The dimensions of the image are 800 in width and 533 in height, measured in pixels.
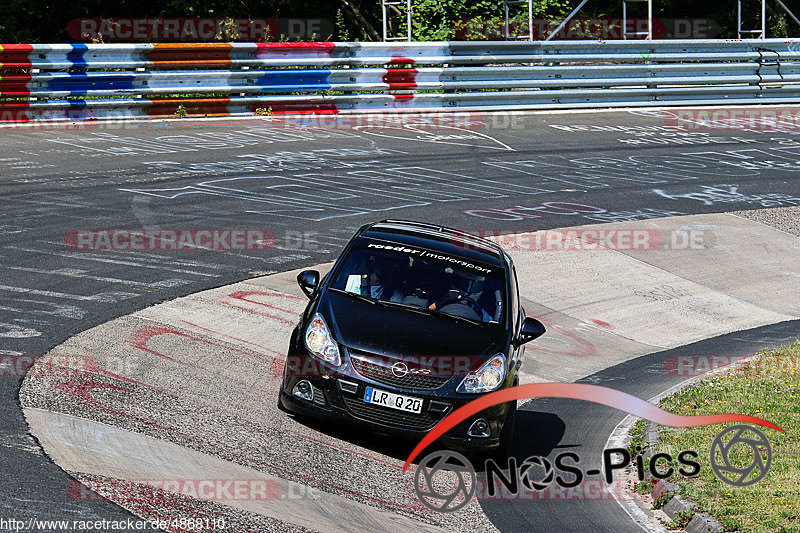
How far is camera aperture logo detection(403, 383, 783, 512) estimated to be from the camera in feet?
24.7

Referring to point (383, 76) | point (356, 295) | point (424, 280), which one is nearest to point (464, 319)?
point (424, 280)

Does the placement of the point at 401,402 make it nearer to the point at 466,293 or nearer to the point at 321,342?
the point at 321,342

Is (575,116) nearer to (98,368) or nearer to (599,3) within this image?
(599,3)

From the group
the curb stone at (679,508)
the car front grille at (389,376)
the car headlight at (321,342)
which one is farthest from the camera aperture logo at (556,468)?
the car headlight at (321,342)

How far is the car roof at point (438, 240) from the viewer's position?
9.19 metres

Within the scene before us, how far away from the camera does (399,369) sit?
7766 millimetres

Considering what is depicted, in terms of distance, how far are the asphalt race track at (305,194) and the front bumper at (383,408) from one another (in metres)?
0.70

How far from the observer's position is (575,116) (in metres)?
24.6

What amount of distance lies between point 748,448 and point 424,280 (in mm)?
2951

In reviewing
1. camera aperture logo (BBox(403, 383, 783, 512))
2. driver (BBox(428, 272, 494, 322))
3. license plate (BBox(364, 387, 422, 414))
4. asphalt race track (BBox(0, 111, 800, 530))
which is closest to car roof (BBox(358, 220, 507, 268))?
driver (BBox(428, 272, 494, 322))

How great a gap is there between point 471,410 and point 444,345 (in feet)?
1.88

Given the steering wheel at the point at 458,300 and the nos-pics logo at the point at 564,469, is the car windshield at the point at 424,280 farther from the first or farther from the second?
the nos-pics logo at the point at 564,469

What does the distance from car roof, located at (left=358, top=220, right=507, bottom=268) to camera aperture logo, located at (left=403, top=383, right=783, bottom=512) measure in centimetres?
143

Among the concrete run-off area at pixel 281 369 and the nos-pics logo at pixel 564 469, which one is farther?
the nos-pics logo at pixel 564 469
